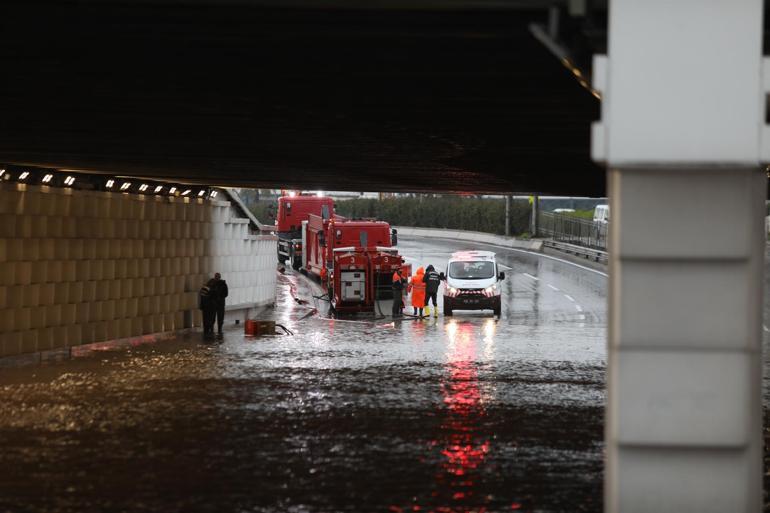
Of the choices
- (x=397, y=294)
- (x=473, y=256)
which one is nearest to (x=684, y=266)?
(x=397, y=294)

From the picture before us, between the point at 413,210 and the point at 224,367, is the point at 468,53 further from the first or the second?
the point at 413,210

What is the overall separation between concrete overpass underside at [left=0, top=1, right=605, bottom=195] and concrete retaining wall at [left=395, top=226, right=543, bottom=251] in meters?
55.6

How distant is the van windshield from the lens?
44.8 m

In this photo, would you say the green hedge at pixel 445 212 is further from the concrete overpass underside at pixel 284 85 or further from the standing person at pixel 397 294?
the concrete overpass underside at pixel 284 85

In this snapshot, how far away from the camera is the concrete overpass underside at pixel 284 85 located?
10.2m

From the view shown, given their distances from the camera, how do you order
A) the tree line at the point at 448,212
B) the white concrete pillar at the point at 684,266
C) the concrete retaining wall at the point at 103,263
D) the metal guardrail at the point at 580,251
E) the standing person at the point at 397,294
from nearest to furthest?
the white concrete pillar at the point at 684,266 → the concrete retaining wall at the point at 103,263 → the standing person at the point at 397,294 → the metal guardrail at the point at 580,251 → the tree line at the point at 448,212

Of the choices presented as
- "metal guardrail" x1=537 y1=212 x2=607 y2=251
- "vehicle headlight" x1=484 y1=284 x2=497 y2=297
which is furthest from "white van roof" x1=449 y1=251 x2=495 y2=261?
"metal guardrail" x1=537 y1=212 x2=607 y2=251

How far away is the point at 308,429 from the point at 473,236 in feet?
237

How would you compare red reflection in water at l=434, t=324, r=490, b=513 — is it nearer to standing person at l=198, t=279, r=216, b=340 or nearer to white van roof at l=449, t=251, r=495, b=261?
standing person at l=198, t=279, r=216, b=340

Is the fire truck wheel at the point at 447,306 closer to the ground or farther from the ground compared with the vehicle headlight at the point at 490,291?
closer to the ground

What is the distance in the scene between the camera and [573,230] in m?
78.3

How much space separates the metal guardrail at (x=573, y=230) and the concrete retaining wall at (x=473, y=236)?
7.38 feet

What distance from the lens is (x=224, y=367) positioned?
24.6 meters

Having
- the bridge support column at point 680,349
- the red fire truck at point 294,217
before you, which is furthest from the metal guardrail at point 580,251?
the bridge support column at point 680,349
